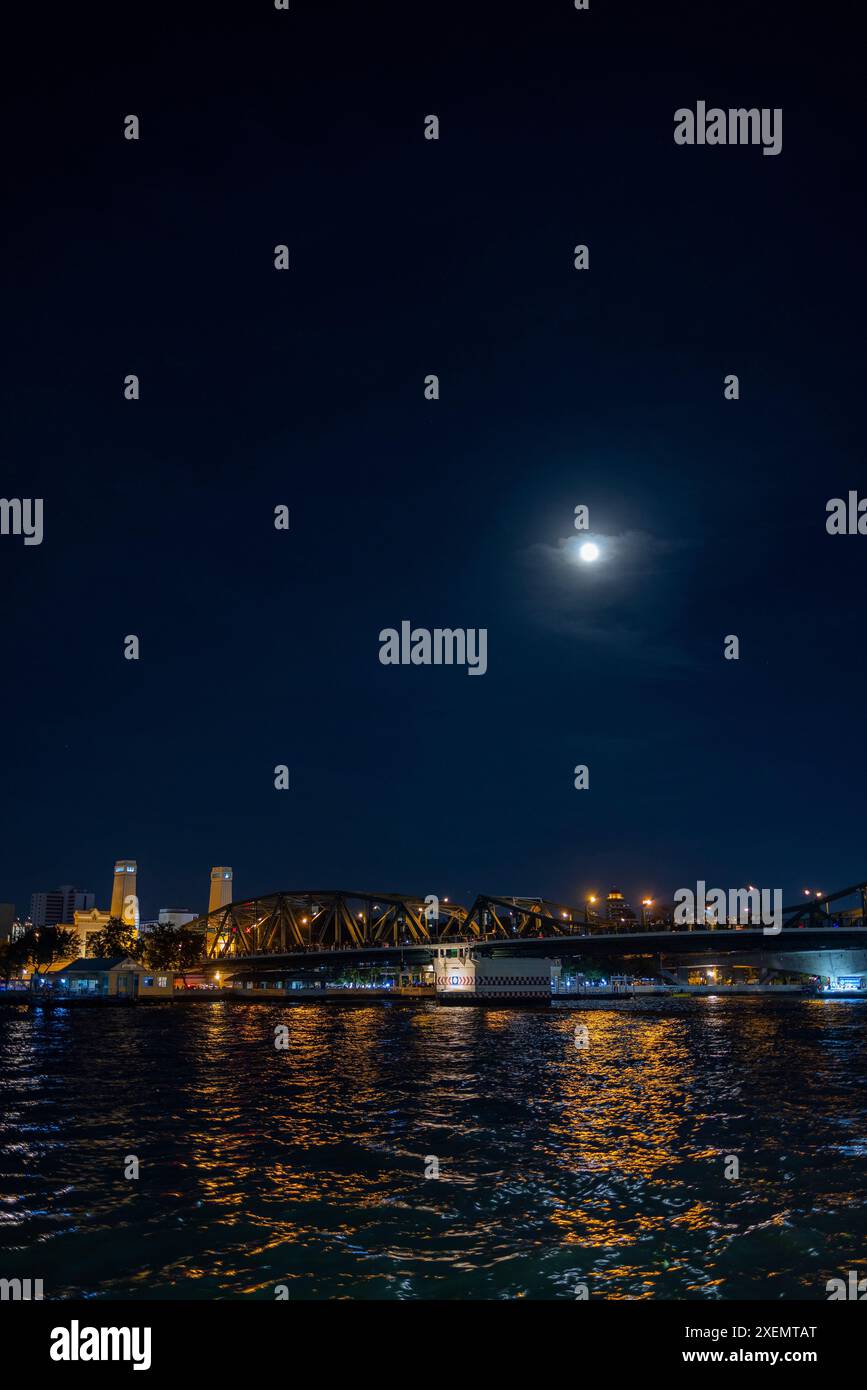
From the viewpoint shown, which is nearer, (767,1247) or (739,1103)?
(767,1247)

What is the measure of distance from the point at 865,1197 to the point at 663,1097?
18.6 m

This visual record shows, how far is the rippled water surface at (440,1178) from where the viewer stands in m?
17.5

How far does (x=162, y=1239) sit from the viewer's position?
1977cm

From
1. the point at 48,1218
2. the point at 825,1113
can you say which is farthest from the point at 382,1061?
the point at 48,1218

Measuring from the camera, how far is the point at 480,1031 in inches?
3610

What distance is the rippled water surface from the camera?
17.5 m

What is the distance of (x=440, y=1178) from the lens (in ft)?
82.9
